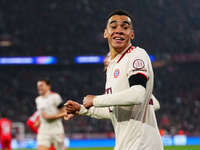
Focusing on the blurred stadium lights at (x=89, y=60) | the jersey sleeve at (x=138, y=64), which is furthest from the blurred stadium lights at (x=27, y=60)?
the jersey sleeve at (x=138, y=64)

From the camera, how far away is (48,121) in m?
9.03

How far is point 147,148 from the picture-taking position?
9.99ft

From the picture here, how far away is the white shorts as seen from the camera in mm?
8828

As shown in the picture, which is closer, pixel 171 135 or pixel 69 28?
pixel 171 135

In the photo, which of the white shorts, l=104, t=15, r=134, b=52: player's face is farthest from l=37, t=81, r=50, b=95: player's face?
l=104, t=15, r=134, b=52: player's face

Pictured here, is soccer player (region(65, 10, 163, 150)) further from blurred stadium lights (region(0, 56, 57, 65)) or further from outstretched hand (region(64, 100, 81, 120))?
blurred stadium lights (region(0, 56, 57, 65))

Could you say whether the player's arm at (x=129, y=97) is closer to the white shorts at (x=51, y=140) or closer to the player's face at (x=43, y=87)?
the white shorts at (x=51, y=140)

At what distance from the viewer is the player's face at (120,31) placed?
317 centimetres

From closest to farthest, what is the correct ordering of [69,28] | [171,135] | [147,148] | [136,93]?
[136,93] → [147,148] → [171,135] → [69,28]

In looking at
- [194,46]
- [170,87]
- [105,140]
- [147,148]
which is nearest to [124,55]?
[147,148]

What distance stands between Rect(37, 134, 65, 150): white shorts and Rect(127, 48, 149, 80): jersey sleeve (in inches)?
241

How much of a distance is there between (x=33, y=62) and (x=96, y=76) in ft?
17.6

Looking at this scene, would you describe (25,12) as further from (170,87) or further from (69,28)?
(170,87)

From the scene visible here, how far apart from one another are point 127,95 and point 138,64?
0.87 ft
